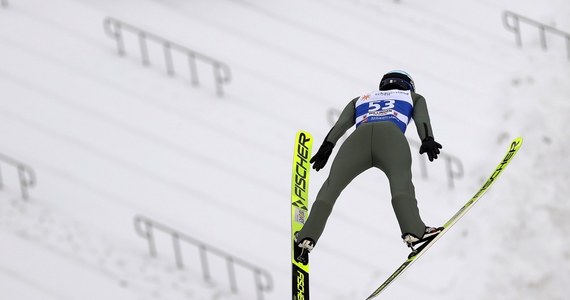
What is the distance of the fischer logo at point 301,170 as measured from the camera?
381 inches

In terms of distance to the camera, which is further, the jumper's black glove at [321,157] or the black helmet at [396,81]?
the black helmet at [396,81]

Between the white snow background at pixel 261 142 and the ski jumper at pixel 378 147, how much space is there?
32.8ft

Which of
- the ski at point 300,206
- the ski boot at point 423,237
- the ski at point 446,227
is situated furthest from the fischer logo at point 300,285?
the ski boot at point 423,237

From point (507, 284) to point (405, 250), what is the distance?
166 cm

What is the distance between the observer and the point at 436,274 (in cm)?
1872

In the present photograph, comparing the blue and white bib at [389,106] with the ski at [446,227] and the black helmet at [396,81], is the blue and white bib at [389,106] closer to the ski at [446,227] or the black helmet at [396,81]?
the black helmet at [396,81]

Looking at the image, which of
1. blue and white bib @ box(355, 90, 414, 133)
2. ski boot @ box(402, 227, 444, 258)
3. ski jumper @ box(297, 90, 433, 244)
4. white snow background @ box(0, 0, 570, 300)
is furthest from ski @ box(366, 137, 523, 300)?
white snow background @ box(0, 0, 570, 300)

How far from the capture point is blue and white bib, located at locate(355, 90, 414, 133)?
8680 millimetres

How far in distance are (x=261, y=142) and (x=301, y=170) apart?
11236mm

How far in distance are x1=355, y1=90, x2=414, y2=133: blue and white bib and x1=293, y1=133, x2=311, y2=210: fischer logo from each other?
3.31ft

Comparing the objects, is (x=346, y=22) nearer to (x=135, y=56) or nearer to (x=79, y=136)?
(x=135, y=56)

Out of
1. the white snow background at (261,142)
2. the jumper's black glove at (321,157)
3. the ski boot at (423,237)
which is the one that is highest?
the jumper's black glove at (321,157)

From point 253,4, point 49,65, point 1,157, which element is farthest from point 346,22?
point 1,157

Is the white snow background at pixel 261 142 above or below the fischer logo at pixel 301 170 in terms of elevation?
below
